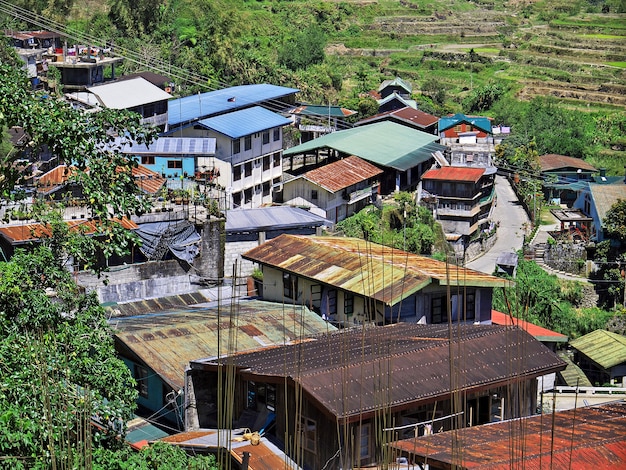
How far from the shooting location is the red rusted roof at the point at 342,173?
786 inches

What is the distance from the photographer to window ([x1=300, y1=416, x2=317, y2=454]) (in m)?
7.82

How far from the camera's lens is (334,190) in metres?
19.6

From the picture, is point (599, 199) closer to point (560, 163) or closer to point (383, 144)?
point (560, 163)

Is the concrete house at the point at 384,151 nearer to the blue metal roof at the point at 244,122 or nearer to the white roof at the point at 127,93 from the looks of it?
the blue metal roof at the point at 244,122

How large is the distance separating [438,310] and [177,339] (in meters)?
3.21

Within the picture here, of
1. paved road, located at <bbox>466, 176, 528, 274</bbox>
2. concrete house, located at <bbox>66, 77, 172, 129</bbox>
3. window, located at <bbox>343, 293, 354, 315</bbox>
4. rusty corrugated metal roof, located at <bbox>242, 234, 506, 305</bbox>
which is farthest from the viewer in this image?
concrete house, located at <bbox>66, 77, 172, 129</bbox>

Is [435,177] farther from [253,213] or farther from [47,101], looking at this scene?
[47,101]

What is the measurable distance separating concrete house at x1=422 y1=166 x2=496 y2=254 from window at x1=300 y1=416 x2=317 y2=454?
14.6 metres

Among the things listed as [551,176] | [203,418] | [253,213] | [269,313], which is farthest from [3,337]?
[551,176]

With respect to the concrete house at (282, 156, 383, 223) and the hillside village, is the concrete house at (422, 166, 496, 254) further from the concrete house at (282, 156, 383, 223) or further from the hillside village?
the concrete house at (282, 156, 383, 223)

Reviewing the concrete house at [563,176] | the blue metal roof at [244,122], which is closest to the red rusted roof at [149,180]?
the blue metal roof at [244,122]

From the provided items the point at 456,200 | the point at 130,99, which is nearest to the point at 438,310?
the point at 456,200

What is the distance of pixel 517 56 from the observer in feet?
136

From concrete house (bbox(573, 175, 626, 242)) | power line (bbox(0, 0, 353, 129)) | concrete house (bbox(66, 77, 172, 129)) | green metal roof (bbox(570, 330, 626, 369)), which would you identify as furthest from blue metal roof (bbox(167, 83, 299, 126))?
green metal roof (bbox(570, 330, 626, 369))
